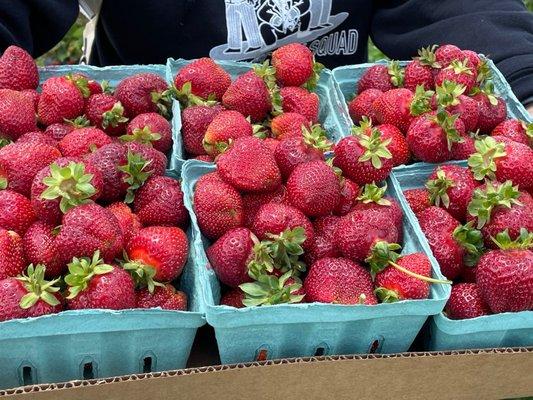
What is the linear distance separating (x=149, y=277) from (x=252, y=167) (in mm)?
256

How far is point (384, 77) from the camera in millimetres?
1534

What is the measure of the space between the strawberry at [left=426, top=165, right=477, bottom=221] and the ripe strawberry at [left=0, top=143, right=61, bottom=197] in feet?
2.29

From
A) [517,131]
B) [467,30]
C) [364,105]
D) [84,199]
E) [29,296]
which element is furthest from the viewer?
[467,30]

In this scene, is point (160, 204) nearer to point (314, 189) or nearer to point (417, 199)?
point (314, 189)

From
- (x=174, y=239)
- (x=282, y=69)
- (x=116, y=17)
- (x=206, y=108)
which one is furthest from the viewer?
(x=116, y=17)

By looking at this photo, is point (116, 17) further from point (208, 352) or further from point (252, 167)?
point (208, 352)

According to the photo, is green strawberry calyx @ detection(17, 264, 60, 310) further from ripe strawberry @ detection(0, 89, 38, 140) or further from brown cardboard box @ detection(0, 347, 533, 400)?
ripe strawberry @ detection(0, 89, 38, 140)

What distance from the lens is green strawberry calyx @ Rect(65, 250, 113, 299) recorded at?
3.12 ft

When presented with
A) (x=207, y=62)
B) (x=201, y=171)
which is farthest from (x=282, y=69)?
(x=201, y=171)

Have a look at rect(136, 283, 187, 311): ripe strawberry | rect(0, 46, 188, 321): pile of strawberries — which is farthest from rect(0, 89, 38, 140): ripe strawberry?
rect(136, 283, 187, 311): ripe strawberry

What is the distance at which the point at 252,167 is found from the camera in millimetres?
1129

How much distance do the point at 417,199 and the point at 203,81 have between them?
511 millimetres

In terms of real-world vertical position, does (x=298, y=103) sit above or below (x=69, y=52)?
above

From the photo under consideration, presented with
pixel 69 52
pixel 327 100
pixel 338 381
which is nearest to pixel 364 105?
pixel 327 100
